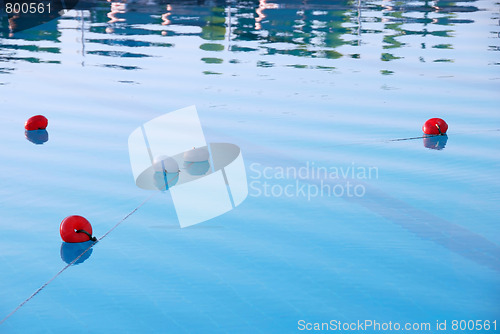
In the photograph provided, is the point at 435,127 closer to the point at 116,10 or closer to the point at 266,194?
the point at 266,194

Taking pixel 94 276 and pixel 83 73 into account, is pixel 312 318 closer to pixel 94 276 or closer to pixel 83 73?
pixel 94 276

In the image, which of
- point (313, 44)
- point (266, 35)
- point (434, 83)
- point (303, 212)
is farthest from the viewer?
point (266, 35)

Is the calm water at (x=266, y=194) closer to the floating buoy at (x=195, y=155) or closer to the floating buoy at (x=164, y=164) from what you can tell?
the floating buoy at (x=164, y=164)

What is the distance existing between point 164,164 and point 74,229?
148 centimetres

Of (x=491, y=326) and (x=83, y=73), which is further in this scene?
(x=83, y=73)

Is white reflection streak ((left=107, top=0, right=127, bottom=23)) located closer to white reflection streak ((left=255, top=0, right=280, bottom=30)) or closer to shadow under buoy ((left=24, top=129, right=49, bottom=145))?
white reflection streak ((left=255, top=0, right=280, bottom=30))

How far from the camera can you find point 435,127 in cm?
679

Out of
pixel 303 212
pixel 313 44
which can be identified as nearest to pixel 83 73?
pixel 313 44

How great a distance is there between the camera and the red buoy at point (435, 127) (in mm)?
6801

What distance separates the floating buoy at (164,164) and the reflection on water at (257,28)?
4.76m

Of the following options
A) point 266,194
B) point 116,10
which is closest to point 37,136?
point 266,194

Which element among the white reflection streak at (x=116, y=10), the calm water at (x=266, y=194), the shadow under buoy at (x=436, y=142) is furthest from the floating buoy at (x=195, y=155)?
the white reflection streak at (x=116, y=10)

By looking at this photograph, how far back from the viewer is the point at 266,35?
1347cm

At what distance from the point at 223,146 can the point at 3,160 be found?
1954mm
